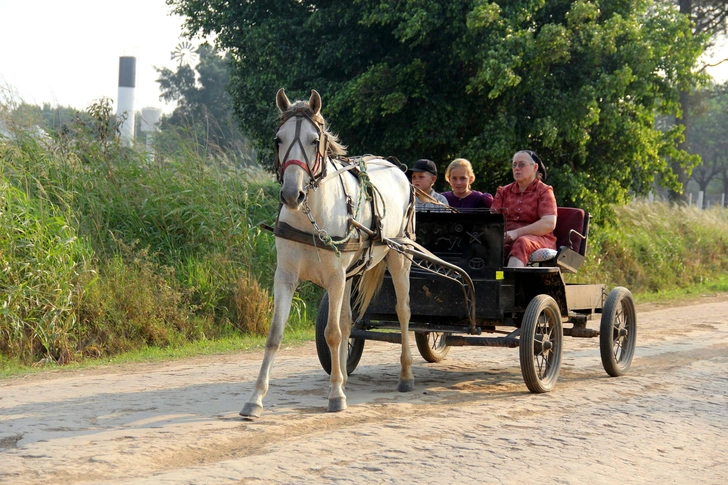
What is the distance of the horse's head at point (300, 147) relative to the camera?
5.45 metres

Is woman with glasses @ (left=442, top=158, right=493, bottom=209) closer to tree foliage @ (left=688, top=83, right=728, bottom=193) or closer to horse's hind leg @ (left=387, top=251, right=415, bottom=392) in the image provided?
horse's hind leg @ (left=387, top=251, right=415, bottom=392)

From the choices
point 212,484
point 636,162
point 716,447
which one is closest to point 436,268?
point 716,447

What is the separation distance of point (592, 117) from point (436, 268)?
7070mm

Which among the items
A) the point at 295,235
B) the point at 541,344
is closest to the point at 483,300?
the point at 541,344

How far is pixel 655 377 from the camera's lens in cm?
794

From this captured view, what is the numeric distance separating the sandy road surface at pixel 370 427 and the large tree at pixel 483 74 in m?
6.22

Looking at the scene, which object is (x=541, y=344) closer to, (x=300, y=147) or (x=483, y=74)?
(x=300, y=147)

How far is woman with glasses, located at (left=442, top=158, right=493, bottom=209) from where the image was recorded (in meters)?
8.45

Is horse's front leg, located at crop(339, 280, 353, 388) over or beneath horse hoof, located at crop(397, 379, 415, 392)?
over

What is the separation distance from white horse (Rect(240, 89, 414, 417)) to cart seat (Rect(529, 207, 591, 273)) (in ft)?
4.63

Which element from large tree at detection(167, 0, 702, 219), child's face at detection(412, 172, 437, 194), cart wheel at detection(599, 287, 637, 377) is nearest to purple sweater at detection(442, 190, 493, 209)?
child's face at detection(412, 172, 437, 194)

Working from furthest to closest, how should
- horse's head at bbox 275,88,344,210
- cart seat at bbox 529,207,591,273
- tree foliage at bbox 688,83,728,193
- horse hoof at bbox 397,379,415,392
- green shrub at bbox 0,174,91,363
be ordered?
tree foliage at bbox 688,83,728,193, green shrub at bbox 0,174,91,363, cart seat at bbox 529,207,591,273, horse hoof at bbox 397,379,415,392, horse's head at bbox 275,88,344,210

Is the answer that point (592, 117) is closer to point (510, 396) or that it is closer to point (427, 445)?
point (510, 396)

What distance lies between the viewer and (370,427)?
5.74 meters
